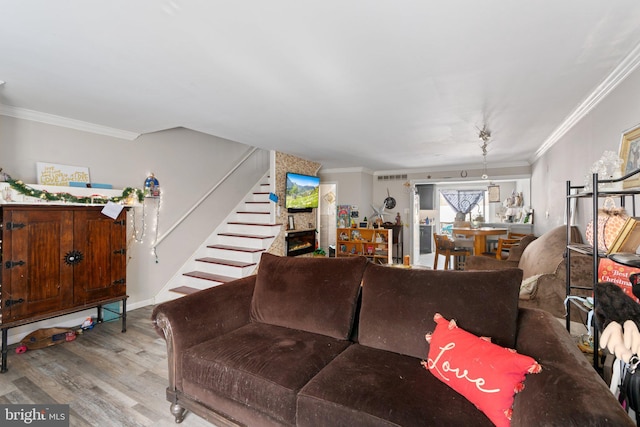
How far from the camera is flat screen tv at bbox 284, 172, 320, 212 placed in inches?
205

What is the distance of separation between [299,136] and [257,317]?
2541mm

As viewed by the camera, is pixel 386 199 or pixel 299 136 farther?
pixel 386 199

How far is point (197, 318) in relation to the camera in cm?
184

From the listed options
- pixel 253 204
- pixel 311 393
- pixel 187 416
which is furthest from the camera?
pixel 253 204

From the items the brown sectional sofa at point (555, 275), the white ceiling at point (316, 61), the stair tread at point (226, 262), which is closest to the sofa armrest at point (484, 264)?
the brown sectional sofa at point (555, 275)

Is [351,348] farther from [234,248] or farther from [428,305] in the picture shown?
[234,248]

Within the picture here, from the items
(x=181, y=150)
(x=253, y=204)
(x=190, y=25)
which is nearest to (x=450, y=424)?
(x=190, y=25)

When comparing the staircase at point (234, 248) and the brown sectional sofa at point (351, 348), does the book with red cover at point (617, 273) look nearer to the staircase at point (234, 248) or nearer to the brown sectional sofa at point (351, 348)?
the brown sectional sofa at point (351, 348)

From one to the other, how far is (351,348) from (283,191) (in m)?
3.73

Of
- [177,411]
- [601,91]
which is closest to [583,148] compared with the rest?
[601,91]

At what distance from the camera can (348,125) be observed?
338cm

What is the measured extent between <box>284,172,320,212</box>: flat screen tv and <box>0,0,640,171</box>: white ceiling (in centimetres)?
190

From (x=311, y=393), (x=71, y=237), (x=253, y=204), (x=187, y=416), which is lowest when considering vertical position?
(x=187, y=416)

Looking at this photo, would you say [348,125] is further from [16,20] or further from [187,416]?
[187,416]
